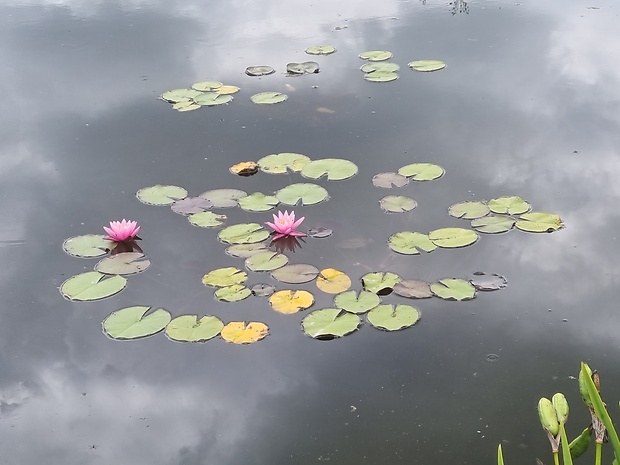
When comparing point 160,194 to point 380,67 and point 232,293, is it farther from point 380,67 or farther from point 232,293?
point 380,67

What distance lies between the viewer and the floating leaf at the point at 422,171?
356 centimetres

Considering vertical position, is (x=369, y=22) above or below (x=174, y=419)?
above

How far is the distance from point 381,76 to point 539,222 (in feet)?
5.82

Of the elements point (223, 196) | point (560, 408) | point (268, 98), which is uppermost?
point (560, 408)

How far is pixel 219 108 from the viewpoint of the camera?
4.34 m

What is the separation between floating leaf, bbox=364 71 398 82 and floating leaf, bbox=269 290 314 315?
2141 mm

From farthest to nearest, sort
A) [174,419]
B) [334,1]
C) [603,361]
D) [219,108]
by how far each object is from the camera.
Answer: [334,1] < [219,108] < [603,361] < [174,419]

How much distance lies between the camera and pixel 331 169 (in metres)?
3.65

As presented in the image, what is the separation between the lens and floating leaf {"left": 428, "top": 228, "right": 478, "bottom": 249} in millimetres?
3094

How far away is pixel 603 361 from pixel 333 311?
3.02ft

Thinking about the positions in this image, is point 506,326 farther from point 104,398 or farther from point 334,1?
point 334,1

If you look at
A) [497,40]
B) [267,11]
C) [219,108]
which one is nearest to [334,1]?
[267,11]

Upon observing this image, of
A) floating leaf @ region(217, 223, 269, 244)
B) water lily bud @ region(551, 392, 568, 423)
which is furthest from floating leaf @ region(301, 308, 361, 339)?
water lily bud @ region(551, 392, 568, 423)

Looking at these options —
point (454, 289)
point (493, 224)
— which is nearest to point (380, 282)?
point (454, 289)
